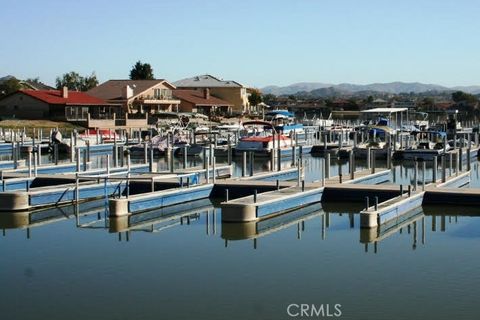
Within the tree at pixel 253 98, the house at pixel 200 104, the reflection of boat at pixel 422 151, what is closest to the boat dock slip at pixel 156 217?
the reflection of boat at pixel 422 151

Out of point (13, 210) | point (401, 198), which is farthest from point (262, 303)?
point (13, 210)

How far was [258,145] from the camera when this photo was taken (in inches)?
2250

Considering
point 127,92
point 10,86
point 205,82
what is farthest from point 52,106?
point 205,82

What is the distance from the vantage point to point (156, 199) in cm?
3139

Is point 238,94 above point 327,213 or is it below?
above

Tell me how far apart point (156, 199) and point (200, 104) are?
78241mm

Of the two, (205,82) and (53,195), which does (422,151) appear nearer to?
(53,195)

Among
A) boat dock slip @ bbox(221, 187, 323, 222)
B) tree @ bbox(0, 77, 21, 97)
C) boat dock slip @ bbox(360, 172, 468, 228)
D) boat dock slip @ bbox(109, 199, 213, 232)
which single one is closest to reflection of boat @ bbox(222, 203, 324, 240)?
boat dock slip @ bbox(221, 187, 323, 222)

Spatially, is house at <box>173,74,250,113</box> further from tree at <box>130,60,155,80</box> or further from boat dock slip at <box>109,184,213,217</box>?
boat dock slip at <box>109,184,213,217</box>

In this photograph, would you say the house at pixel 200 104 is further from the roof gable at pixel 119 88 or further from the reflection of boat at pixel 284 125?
the reflection of boat at pixel 284 125

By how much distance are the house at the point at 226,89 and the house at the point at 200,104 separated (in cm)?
739

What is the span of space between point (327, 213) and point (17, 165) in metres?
18.0

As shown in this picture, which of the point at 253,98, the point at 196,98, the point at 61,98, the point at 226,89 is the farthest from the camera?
the point at 253,98

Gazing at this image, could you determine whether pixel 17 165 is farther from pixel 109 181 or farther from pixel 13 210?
pixel 13 210
